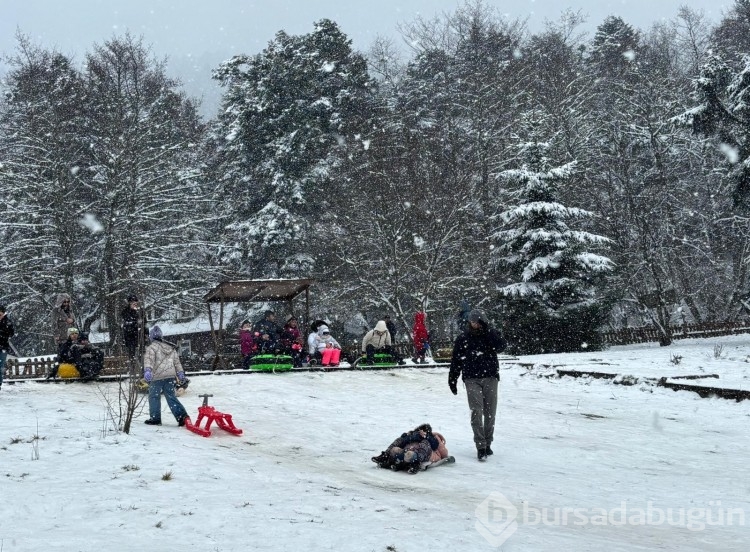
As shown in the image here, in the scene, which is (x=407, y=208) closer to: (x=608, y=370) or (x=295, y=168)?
(x=295, y=168)

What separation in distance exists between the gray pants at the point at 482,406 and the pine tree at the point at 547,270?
18.4 metres

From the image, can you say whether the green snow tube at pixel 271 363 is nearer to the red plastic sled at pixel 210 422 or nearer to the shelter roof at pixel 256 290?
the shelter roof at pixel 256 290

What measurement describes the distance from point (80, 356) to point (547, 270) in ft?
59.1

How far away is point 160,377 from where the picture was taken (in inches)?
422

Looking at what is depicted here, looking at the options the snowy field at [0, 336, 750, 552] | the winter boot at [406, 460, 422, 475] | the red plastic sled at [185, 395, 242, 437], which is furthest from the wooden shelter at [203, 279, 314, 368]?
the winter boot at [406, 460, 422, 475]

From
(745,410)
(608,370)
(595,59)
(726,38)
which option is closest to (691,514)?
(745,410)

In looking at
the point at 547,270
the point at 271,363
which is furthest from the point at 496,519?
the point at 547,270

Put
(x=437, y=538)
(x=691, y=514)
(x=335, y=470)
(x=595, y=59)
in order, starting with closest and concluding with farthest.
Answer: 1. (x=437, y=538)
2. (x=691, y=514)
3. (x=335, y=470)
4. (x=595, y=59)

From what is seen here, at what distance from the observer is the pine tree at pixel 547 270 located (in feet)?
89.5

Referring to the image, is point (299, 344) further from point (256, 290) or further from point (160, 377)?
point (160, 377)

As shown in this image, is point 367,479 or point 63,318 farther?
point 63,318

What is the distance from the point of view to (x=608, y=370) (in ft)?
59.0

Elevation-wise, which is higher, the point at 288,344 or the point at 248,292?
the point at 248,292

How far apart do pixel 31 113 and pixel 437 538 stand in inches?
1181
